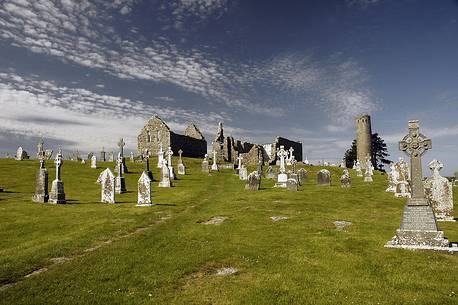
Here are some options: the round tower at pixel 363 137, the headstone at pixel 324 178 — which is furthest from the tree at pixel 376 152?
the headstone at pixel 324 178

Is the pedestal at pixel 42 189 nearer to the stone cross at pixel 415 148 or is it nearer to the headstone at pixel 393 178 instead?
the stone cross at pixel 415 148

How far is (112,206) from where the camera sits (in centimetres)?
1995

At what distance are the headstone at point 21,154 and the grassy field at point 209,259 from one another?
3256 centimetres

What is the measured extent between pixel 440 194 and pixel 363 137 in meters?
70.2

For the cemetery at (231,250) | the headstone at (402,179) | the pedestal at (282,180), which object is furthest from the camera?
the pedestal at (282,180)

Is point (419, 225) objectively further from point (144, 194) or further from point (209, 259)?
point (144, 194)

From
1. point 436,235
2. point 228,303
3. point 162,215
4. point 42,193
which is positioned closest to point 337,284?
point 228,303

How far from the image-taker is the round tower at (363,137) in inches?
3282

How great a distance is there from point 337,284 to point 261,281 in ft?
5.53

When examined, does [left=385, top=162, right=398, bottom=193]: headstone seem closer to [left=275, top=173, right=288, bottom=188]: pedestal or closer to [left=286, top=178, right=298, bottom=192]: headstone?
[left=286, top=178, right=298, bottom=192]: headstone

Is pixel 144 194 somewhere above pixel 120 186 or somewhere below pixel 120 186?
below

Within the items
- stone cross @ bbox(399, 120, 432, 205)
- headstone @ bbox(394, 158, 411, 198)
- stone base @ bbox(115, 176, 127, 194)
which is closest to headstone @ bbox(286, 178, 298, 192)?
headstone @ bbox(394, 158, 411, 198)

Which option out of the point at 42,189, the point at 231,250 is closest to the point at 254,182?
the point at 42,189

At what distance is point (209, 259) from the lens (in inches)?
401
